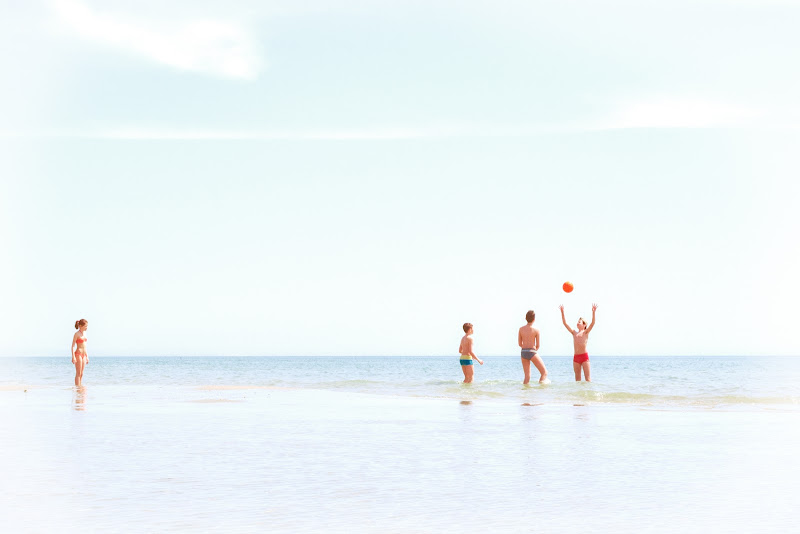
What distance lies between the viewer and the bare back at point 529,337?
1897 cm

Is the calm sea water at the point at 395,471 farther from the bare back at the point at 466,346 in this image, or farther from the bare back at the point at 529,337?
the bare back at the point at 466,346

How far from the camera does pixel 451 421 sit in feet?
33.3

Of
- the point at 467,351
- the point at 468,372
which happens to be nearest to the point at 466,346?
the point at 467,351

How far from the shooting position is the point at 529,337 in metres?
19.0

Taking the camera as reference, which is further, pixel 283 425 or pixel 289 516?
pixel 283 425

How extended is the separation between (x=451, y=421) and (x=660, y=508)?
5.50 meters

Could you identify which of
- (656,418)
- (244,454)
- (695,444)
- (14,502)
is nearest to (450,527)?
(14,502)

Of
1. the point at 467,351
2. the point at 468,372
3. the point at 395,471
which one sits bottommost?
the point at 395,471

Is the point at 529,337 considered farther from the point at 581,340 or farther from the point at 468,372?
the point at 468,372

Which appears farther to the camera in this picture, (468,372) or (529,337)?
(468,372)

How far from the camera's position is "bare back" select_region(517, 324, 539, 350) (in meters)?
19.0

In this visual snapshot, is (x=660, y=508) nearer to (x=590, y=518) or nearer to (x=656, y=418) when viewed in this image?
(x=590, y=518)

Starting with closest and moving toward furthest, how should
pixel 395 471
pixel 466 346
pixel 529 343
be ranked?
pixel 395 471 < pixel 529 343 < pixel 466 346

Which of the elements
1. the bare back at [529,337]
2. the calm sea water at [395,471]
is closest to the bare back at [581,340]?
the bare back at [529,337]
